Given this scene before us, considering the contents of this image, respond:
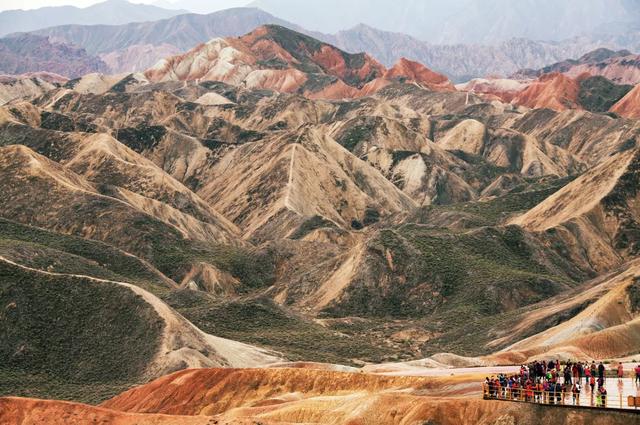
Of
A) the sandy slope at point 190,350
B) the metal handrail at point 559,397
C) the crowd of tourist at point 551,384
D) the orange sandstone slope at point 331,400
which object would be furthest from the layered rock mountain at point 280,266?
the metal handrail at point 559,397

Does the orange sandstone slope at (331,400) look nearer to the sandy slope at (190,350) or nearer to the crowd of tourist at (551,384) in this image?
the crowd of tourist at (551,384)

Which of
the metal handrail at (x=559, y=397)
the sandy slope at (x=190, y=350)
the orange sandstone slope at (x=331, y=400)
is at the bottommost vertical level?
the sandy slope at (x=190, y=350)

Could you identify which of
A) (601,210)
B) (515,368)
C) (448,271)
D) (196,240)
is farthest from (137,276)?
(515,368)

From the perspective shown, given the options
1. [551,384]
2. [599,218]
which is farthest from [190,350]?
[599,218]

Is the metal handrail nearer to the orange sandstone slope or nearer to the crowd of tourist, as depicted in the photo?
the crowd of tourist

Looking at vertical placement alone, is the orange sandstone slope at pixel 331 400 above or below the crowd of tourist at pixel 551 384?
below

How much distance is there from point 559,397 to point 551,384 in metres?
0.77

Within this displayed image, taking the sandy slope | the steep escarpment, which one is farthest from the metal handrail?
the steep escarpment

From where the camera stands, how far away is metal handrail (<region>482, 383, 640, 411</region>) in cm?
4547

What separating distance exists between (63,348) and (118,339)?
4750 mm

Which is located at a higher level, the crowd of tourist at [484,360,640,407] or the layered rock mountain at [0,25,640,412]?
the crowd of tourist at [484,360,640,407]

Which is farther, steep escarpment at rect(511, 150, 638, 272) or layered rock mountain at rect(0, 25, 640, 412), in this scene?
steep escarpment at rect(511, 150, 638, 272)

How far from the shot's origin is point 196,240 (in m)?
Answer: 159

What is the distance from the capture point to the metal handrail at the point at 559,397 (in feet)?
149
